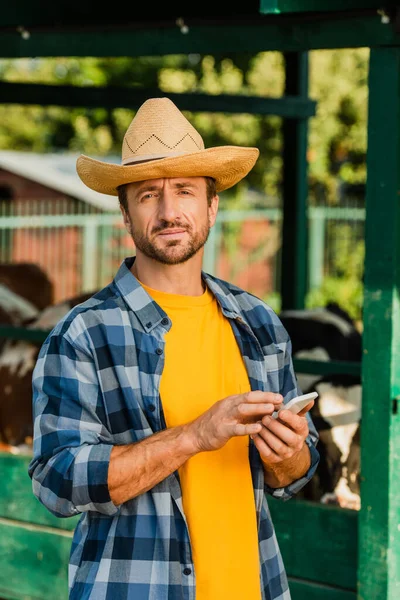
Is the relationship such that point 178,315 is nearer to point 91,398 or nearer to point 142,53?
point 91,398

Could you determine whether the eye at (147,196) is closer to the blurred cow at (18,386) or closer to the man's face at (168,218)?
the man's face at (168,218)

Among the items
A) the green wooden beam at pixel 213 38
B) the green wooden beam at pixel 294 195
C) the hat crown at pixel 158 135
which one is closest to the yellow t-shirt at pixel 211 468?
the hat crown at pixel 158 135

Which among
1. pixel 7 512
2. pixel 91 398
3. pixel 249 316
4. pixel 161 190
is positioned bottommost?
pixel 7 512

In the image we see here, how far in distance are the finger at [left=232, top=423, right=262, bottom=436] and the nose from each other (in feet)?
1.81

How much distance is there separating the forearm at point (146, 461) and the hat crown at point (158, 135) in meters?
0.69

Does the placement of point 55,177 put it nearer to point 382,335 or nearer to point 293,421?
point 382,335

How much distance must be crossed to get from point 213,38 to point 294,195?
4.02 meters

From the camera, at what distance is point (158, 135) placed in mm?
2543

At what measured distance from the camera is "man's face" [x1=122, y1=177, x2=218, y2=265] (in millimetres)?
2477

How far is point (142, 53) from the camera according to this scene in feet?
12.7

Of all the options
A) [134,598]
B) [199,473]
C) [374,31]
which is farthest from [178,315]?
[374,31]

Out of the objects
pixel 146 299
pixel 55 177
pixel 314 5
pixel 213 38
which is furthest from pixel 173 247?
pixel 55 177

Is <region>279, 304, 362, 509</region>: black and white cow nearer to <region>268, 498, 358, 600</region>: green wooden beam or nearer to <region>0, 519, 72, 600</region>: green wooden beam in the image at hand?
A: <region>268, 498, 358, 600</region>: green wooden beam

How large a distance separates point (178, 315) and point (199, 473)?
0.39 meters
